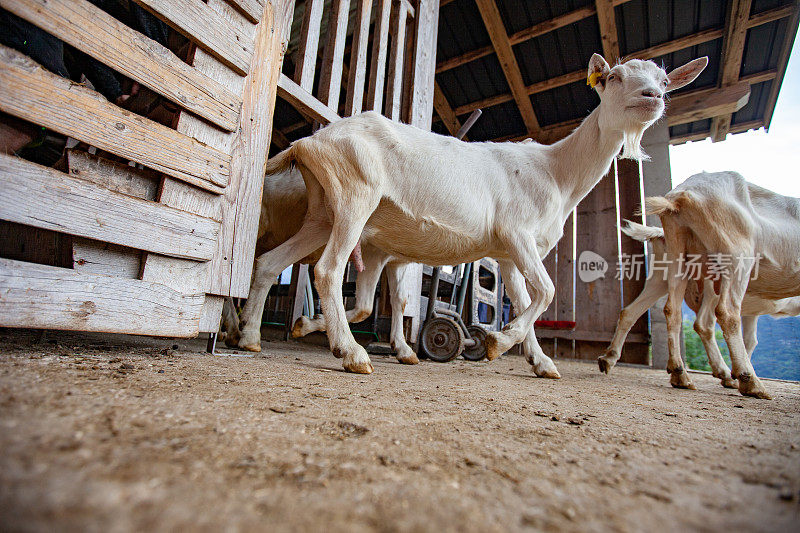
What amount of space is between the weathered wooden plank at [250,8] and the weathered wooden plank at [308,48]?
60cm

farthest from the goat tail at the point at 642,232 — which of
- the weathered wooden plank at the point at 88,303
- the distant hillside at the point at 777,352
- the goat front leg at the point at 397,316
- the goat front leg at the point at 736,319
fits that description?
the weathered wooden plank at the point at 88,303

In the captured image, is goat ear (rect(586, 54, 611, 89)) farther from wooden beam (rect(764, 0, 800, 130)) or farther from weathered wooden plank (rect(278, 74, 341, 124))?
wooden beam (rect(764, 0, 800, 130))

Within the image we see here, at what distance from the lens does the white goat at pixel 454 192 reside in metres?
2.07

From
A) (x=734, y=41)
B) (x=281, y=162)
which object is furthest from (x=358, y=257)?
(x=734, y=41)

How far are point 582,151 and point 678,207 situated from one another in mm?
983

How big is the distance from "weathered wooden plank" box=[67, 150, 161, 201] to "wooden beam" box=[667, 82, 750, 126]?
7085 mm

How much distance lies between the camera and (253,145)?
2188mm

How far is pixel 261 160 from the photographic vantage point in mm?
2236

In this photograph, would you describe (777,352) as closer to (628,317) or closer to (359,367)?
(628,317)

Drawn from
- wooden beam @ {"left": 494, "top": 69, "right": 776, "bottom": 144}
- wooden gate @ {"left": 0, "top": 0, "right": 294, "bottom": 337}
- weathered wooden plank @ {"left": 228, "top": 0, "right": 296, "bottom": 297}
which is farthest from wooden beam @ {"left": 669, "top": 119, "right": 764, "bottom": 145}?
wooden gate @ {"left": 0, "top": 0, "right": 294, "bottom": 337}

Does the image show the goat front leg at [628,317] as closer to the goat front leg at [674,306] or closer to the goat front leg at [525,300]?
the goat front leg at [674,306]

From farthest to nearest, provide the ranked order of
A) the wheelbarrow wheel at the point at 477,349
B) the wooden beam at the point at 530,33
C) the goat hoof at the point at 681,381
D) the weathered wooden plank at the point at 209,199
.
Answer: the wooden beam at the point at 530,33, the wheelbarrow wheel at the point at 477,349, the goat hoof at the point at 681,381, the weathered wooden plank at the point at 209,199

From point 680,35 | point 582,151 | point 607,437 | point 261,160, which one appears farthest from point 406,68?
point 607,437

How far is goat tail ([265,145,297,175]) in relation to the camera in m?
2.33
